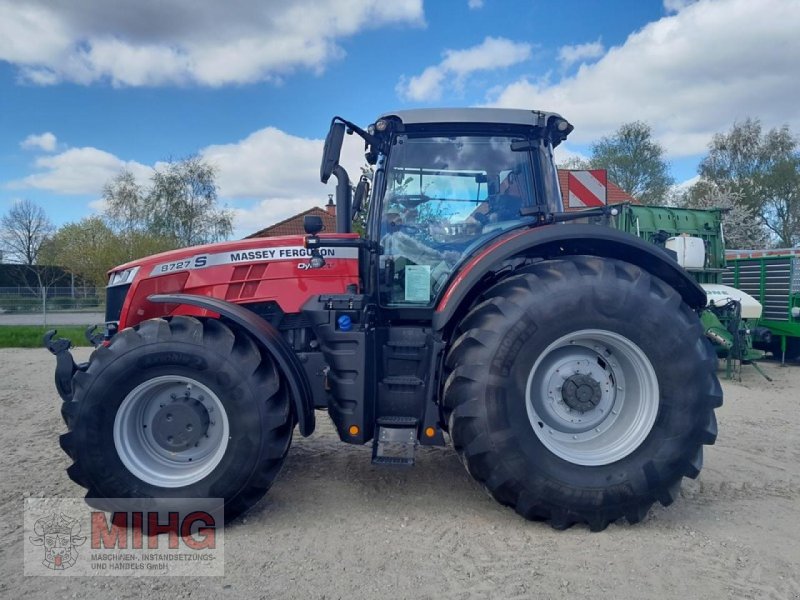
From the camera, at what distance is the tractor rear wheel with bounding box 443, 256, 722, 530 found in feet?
9.90

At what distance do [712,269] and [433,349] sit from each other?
8.02 meters

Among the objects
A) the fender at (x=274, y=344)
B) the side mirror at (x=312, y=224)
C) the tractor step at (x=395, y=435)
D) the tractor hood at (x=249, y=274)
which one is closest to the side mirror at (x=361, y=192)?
the tractor hood at (x=249, y=274)

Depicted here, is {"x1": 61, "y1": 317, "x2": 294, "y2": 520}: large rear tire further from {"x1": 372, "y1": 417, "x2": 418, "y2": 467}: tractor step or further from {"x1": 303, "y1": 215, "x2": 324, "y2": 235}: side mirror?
{"x1": 303, "y1": 215, "x2": 324, "y2": 235}: side mirror

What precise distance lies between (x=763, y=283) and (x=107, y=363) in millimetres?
10655

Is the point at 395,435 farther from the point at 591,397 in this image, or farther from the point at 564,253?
the point at 564,253

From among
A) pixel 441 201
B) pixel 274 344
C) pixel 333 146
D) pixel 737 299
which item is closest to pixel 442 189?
pixel 441 201

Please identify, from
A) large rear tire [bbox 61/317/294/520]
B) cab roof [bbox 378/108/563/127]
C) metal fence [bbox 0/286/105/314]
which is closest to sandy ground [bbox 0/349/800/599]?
large rear tire [bbox 61/317/294/520]

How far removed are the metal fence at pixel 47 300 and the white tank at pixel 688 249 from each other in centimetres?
1694

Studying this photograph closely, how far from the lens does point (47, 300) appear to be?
1769 cm

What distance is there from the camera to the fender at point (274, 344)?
3.20 metres

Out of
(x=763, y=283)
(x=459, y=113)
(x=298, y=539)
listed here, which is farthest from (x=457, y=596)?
(x=763, y=283)

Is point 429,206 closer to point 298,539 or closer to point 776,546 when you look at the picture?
point 298,539

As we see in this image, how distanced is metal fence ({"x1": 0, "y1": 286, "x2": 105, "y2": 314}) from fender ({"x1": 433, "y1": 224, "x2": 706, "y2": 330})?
1789 centimetres

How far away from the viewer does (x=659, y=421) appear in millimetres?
3105
